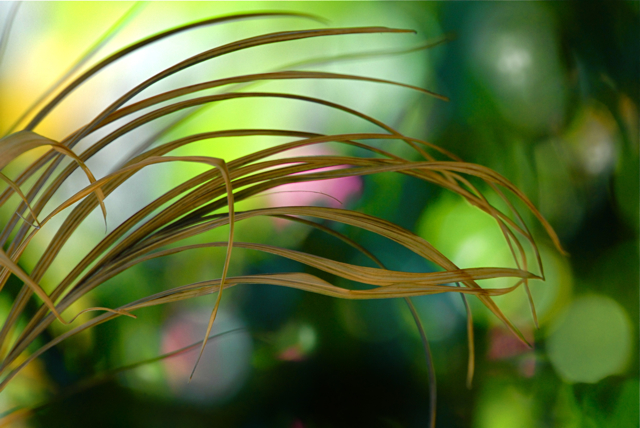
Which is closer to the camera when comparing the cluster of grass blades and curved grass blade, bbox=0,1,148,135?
the cluster of grass blades

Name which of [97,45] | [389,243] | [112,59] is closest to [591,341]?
[389,243]

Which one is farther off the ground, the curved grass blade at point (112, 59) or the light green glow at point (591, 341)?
the curved grass blade at point (112, 59)

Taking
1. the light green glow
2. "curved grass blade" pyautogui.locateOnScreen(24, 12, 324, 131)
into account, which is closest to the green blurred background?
the light green glow

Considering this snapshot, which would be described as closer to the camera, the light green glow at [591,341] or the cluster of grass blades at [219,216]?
the cluster of grass blades at [219,216]

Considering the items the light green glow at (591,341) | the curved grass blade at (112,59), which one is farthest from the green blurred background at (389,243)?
the curved grass blade at (112,59)

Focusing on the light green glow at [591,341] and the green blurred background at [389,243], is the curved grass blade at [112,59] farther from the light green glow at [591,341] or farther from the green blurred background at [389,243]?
the light green glow at [591,341]

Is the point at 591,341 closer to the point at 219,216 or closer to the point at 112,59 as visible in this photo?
the point at 219,216

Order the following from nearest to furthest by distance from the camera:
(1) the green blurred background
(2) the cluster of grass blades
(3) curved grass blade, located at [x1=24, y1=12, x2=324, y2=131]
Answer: (2) the cluster of grass blades → (3) curved grass blade, located at [x1=24, y1=12, x2=324, y2=131] → (1) the green blurred background

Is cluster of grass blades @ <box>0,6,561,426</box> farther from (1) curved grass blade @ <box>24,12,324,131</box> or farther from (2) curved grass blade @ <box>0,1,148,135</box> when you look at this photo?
(2) curved grass blade @ <box>0,1,148,135</box>

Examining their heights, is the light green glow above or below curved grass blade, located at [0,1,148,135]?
below
